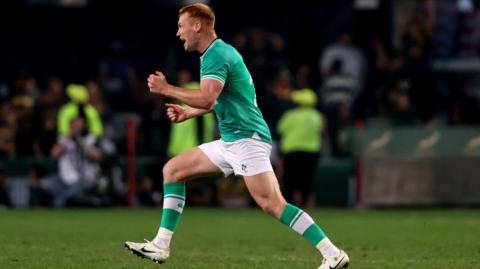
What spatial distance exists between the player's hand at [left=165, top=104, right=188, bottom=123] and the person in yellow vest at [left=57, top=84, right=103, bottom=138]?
35.7 ft

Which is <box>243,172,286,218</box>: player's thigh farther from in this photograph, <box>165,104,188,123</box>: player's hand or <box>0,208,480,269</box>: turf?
<box>0,208,480,269</box>: turf

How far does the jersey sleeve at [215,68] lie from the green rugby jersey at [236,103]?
54mm

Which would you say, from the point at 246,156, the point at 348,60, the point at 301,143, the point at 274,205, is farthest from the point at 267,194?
the point at 348,60

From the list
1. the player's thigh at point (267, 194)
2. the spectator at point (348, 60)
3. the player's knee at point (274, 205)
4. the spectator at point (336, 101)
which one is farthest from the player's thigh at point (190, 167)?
the spectator at point (348, 60)

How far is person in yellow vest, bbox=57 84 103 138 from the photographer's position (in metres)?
21.4

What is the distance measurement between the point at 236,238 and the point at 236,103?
478 centimetres

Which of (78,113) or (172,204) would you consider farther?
(78,113)

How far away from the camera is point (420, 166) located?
22.2 meters

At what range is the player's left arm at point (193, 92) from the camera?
9977 millimetres

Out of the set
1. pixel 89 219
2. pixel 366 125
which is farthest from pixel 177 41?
pixel 89 219

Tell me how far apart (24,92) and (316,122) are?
565 centimetres

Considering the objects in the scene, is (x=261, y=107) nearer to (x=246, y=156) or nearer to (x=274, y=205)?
(x=246, y=156)

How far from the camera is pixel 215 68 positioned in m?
10.1

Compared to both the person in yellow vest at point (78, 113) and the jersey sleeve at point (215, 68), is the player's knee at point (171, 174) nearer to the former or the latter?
the jersey sleeve at point (215, 68)
